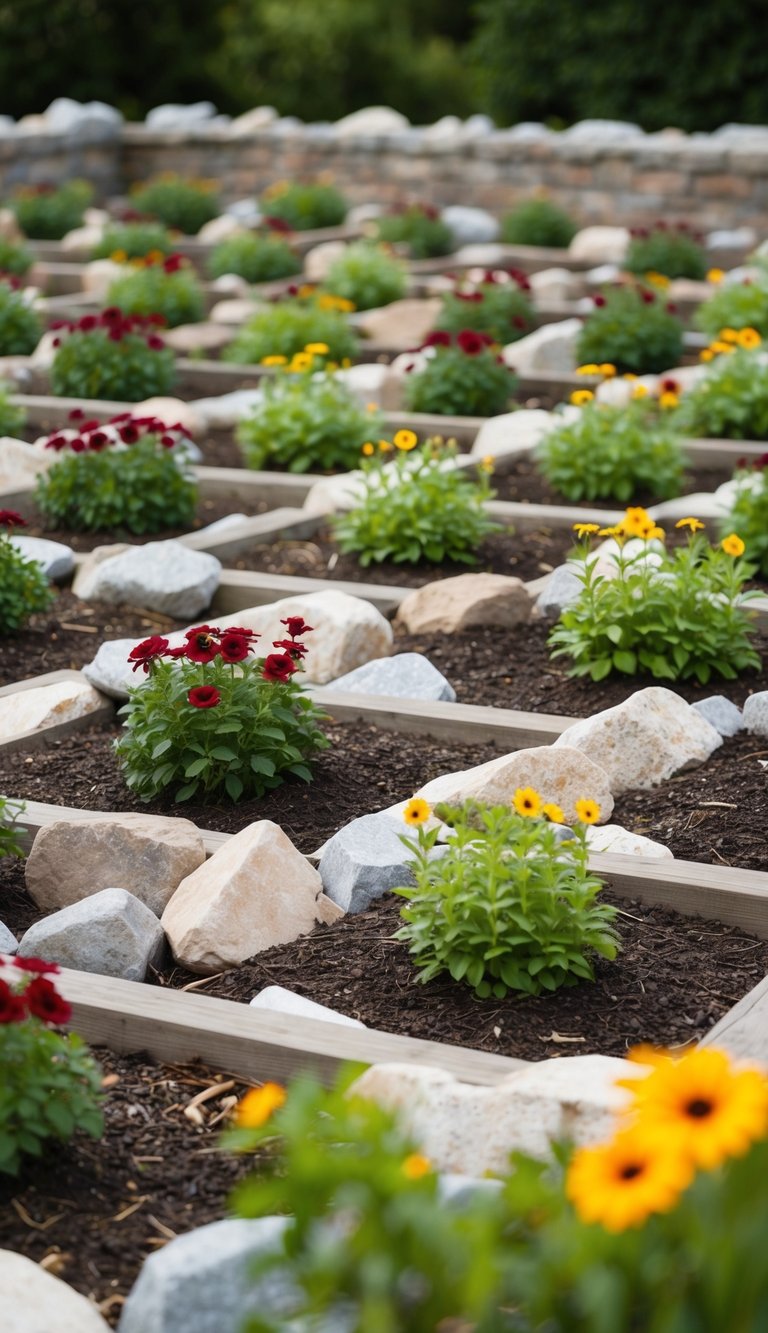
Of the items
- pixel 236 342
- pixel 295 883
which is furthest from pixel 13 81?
pixel 295 883

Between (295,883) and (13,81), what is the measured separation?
18.9 m

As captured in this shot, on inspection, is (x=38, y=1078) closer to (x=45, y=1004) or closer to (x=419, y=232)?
(x=45, y=1004)

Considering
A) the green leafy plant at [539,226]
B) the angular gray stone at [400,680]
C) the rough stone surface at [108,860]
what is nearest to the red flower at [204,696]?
the rough stone surface at [108,860]

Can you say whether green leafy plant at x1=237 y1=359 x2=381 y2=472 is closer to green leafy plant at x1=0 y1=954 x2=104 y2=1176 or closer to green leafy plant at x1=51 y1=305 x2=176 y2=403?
green leafy plant at x1=51 y1=305 x2=176 y2=403

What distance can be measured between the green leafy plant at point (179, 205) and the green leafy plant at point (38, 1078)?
1303 cm

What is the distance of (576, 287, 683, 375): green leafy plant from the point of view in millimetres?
9102

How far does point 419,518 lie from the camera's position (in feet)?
19.1

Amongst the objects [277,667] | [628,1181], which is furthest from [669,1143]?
[277,667]

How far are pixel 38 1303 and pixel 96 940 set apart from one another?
113 cm

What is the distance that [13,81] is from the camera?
20.0 metres

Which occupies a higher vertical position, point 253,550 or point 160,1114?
point 160,1114

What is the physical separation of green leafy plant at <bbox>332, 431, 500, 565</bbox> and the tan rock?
8.26 feet

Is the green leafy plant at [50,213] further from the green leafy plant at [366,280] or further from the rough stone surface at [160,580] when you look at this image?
the rough stone surface at [160,580]

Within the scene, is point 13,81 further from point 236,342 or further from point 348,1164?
point 348,1164
